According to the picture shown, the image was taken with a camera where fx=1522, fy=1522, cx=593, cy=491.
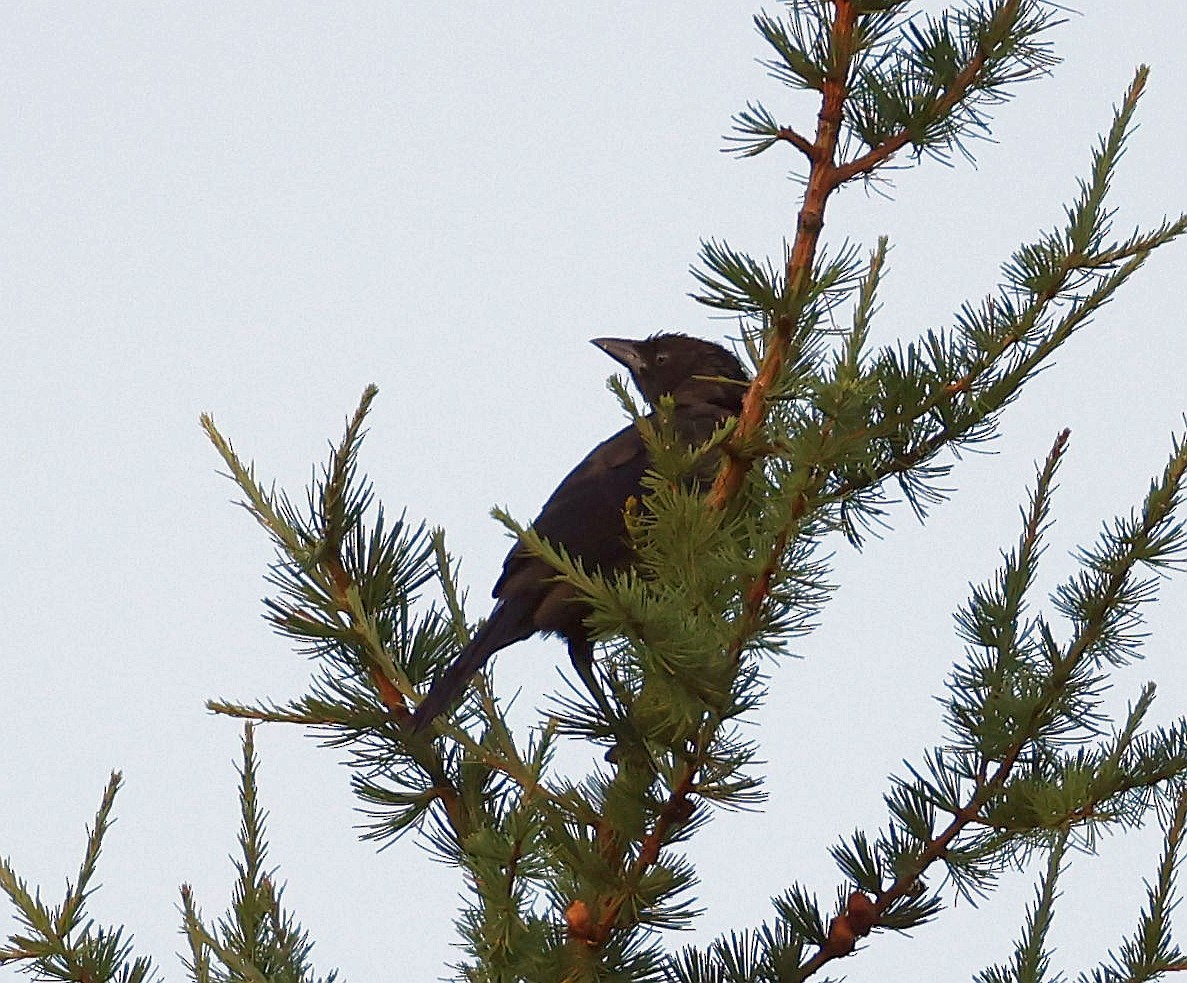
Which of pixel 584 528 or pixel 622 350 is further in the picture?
pixel 622 350

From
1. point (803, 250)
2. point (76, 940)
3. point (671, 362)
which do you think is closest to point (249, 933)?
point (76, 940)

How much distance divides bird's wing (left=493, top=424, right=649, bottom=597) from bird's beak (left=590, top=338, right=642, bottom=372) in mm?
935

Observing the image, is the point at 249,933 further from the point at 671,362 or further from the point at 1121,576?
the point at 671,362

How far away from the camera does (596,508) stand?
442cm

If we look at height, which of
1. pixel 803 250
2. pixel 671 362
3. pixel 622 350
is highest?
pixel 622 350

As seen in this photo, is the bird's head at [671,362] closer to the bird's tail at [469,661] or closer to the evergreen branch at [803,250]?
the bird's tail at [469,661]

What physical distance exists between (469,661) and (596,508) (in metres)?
1.25

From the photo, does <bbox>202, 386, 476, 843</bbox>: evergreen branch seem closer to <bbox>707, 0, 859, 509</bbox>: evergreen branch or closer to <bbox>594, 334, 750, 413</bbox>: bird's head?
<bbox>707, 0, 859, 509</bbox>: evergreen branch

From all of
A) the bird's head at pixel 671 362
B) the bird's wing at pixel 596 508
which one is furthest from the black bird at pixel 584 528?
the bird's head at pixel 671 362

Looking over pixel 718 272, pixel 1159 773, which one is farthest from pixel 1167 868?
pixel 718 272

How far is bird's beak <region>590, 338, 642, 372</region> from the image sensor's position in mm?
5570

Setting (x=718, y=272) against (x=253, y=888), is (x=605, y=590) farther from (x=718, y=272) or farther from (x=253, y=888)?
(x=253, y=888)

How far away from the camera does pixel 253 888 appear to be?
108 inches

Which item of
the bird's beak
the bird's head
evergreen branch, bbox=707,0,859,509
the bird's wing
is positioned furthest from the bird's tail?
the bird's beak
